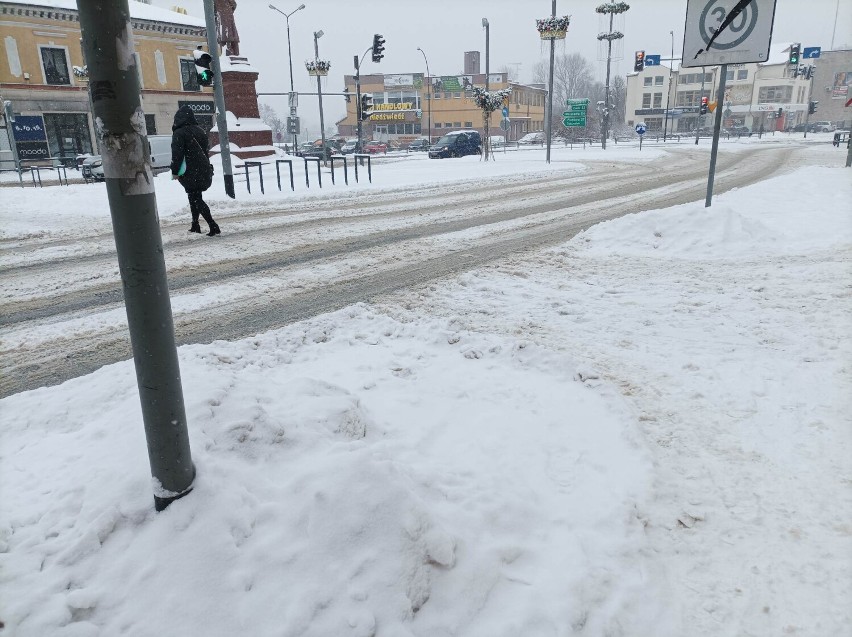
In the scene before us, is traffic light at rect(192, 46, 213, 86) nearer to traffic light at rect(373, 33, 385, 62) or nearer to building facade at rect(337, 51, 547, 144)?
traffic light at rect(373, 33, 385, 62)

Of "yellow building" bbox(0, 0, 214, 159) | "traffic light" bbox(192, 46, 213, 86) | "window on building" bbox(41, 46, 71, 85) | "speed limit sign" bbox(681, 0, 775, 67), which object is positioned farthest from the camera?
"window on building" bbox(41, 46, 71, 85)

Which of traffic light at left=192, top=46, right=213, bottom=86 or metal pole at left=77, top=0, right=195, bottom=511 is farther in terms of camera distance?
traffic light at left=192, top=46, right=213, bottom=86

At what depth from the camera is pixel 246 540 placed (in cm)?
226

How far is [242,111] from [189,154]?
14.4 metres

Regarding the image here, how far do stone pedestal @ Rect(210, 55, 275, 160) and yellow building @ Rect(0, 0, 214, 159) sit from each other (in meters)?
12.2

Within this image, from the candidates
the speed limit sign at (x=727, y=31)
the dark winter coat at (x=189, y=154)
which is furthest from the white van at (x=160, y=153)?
the speed limit sign at (x=727, y=31)

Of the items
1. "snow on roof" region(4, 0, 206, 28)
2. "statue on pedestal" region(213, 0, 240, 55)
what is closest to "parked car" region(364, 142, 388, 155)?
"snow on roof" region(4, 0, 206, 28)

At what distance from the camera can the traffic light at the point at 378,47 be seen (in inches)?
1186

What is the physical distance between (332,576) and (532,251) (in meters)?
6.76

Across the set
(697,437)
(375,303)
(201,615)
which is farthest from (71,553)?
(375,303)

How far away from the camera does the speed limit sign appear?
8.48 metres

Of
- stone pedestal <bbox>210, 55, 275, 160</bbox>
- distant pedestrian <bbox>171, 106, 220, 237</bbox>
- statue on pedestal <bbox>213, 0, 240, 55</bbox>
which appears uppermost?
statue on pedestal <bbox>213, 0, 240, 55</bbox>

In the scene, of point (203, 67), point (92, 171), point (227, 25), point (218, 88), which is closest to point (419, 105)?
point (92, 171)

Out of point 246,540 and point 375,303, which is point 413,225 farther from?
point 246,540
